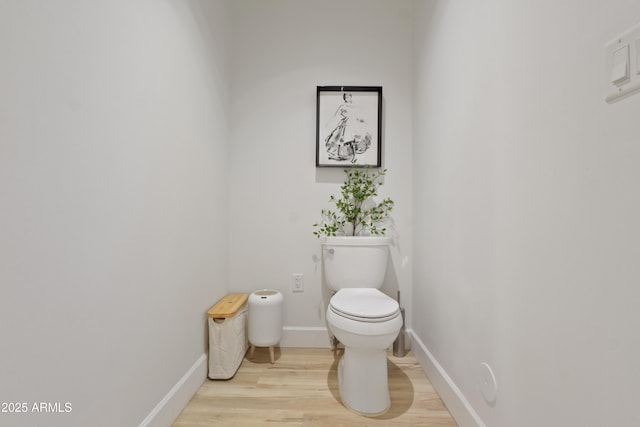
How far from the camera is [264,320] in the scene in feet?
5.43

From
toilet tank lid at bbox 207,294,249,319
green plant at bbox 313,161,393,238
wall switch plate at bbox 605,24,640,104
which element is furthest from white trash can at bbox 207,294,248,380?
wall switch plate at bbox 605,24,640,104

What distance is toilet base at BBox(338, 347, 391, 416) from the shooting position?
125cm

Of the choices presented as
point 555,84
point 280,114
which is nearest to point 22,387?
point 555,84

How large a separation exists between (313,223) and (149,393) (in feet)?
3.86

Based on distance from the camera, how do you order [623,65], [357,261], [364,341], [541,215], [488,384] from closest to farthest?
[623,65], [541,215], [488,384], [364,341], [357,261]

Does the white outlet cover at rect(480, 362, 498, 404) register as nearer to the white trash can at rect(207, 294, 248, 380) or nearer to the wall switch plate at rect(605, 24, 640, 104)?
the wall switch plate at rect(605, 24, 640, 104)

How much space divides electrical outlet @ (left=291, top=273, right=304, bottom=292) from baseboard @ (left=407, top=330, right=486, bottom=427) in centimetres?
78

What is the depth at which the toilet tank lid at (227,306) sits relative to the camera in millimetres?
1468

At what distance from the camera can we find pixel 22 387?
628 millimetres

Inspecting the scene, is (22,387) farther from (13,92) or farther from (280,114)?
(280,114)

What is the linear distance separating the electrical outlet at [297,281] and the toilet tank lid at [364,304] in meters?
0.39

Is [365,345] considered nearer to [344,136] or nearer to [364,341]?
[364,341]

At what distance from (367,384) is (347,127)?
146 centimetres

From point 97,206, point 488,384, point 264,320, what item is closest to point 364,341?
point 488,384
